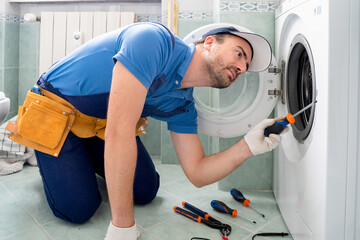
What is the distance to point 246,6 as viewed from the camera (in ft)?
5.69

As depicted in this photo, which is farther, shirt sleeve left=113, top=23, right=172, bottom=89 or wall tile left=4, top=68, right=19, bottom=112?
wall tile left=4, top=68, right=19, bottom=112

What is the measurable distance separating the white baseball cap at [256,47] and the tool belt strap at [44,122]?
0.75 m

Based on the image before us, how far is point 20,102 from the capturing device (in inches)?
110

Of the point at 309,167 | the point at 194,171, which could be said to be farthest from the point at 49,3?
the point at 309,167

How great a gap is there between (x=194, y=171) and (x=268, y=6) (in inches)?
39.9

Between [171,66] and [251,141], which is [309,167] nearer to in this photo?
[251,141]

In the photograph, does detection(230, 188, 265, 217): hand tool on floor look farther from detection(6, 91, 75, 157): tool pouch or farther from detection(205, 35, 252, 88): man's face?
detection(6, 91, 75, 157): tool pouch

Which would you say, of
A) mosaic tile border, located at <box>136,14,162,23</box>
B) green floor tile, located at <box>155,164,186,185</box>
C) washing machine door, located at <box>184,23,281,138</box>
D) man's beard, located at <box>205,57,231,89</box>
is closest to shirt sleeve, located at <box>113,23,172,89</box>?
man's beard, located at <box>205,57,231,89</box>

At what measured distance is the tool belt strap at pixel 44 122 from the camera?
138 centimetres

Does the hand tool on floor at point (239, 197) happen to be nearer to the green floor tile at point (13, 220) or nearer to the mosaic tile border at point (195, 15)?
the green floor tile at point (13, 220)

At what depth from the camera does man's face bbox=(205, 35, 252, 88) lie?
125 centimetres

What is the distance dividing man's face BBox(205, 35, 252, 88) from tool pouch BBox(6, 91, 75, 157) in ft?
2.29

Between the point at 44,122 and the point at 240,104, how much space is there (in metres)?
0.97

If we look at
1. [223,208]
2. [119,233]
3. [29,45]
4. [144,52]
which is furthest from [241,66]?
[29,45]
